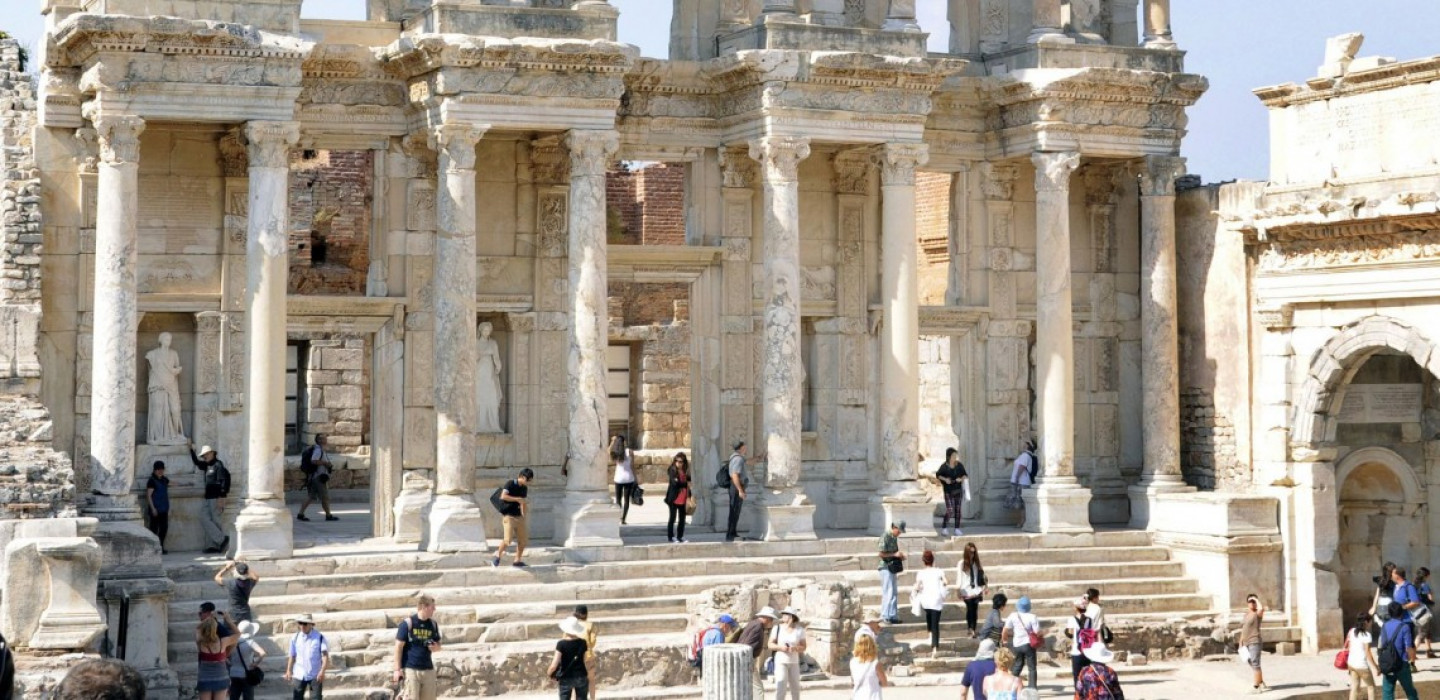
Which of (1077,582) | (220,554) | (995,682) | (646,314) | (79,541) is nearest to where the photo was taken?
(995,682)

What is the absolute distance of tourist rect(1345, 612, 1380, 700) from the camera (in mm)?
21141

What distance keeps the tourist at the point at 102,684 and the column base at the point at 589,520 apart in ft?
54.9

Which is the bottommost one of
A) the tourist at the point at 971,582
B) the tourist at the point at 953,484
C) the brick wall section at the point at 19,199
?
the tourist at the point at 971,582

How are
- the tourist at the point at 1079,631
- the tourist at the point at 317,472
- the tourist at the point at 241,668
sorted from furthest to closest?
1. the tourist at the point at 317,472
2. the tourist at the point at 1079,631
3. the tourist at the point at 241,668

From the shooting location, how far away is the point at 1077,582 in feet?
82.6

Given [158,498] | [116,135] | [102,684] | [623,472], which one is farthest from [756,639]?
[102,684]

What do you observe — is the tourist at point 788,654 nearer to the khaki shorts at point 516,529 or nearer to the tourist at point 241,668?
the tourist at point 241,668

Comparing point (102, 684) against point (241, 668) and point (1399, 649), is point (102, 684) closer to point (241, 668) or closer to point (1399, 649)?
point (241, 668)

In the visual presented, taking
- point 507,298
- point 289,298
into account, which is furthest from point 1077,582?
point 289,298

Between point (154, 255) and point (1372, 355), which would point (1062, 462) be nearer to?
point (1372, 355)

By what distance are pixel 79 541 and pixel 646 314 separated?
60.6 ft

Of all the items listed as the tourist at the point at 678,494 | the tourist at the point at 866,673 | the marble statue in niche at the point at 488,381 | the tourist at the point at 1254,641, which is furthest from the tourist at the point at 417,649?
the tourist at the point at 1254,641

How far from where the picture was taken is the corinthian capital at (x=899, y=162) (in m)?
25.6

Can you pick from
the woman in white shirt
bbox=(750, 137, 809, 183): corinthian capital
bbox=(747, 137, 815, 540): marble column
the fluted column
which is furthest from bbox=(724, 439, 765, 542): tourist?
the fluted column
